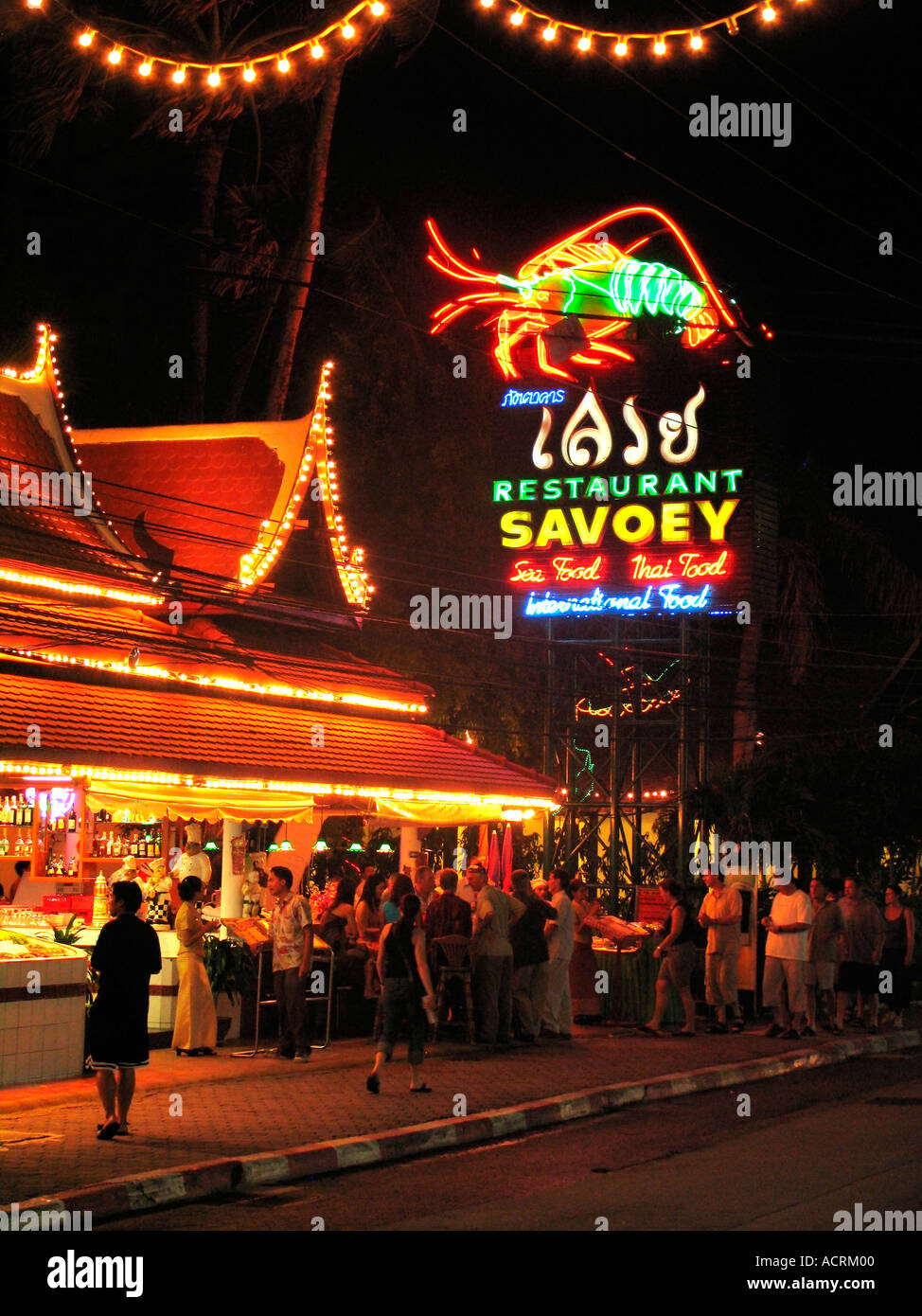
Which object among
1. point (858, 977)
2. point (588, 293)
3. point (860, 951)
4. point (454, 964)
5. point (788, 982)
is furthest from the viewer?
point (588, 293)

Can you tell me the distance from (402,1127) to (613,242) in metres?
23.2

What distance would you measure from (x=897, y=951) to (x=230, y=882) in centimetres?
835

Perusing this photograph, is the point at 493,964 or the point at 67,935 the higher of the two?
the point at 67,935

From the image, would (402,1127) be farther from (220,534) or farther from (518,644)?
(518,644)

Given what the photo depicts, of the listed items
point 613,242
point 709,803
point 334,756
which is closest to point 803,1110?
point 334,756

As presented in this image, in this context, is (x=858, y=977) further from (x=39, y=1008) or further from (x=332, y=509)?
(x=39, y=1008)

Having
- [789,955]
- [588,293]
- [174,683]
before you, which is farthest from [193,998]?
[588,293]

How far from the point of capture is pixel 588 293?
98.4 ft

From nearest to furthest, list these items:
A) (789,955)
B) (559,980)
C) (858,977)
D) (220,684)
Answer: (559,980)
(789,955)
(220,684)
(858,977)

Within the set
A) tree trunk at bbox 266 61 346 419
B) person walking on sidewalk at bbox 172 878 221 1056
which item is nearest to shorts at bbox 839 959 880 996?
person walking on sidewalk at bbox 172 878 221 1056

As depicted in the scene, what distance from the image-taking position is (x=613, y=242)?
30844mm

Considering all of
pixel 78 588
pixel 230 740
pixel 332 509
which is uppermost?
pixel 332 509

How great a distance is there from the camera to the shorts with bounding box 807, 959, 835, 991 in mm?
18656

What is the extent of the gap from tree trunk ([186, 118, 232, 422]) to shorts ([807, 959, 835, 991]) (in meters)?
16.4
